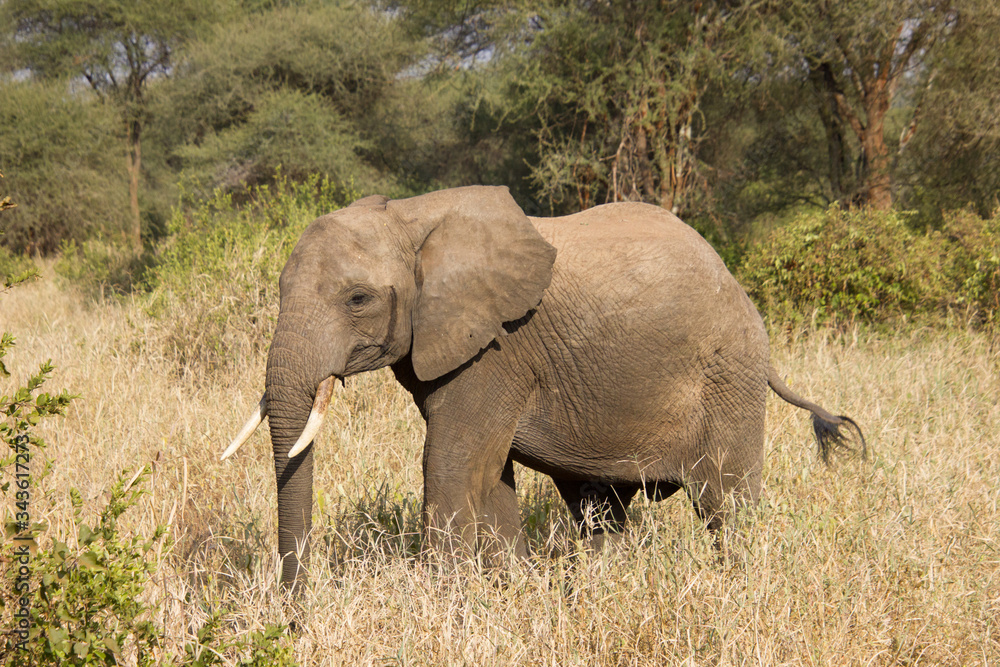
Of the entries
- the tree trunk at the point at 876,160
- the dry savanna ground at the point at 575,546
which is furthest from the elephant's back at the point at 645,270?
the tree trunk at the point at 876,160

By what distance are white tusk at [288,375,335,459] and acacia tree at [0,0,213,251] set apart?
16.2 meters

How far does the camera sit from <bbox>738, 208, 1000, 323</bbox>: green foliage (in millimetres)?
8172

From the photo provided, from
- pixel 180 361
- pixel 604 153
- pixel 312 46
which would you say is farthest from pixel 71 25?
pixel 180 361

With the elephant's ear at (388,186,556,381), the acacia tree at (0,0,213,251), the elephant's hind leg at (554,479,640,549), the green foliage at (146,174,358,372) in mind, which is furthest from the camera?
the acacia tree at (0,0,213,251)

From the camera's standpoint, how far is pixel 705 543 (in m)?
3.46

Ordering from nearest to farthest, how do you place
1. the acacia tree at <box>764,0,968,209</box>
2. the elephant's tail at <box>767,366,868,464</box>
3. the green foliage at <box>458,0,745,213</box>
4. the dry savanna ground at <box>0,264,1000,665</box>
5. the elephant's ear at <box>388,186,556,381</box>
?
1. the dry savanna ground at <box>0,264,1000,665</box>
2. the elephant's ear at <box>388,186,556,381</box>
3. the elephant's tail at <box>767,366,868,464</box>
4. the acacia tree at <box>764,0,968,209</box>
5. the green foliage at <box>458,0,745,213</box>

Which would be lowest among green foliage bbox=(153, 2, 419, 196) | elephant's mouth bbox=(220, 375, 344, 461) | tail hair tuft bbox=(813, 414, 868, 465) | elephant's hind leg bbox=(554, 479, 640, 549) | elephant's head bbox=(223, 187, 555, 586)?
elephant's hind leg bbox=(554, 479, 640, 549)

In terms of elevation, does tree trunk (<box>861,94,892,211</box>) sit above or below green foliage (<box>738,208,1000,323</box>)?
above

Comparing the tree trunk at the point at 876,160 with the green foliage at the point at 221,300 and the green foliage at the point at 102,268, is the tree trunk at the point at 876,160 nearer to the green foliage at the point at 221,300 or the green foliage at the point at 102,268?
the green foliage at the point at 221,300

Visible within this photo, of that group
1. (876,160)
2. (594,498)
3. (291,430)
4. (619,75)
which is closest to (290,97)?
(619,75)

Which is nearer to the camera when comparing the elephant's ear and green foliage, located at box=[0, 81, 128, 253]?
the elephant's ear

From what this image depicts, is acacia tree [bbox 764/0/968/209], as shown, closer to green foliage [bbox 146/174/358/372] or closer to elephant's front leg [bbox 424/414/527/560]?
green foliage [bbox 146/174/358/372]

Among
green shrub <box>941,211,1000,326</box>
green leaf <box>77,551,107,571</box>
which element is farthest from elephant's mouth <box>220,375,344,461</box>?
green shrub <box>941,211,1000,326</box>

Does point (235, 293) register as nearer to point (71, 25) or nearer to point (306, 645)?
point (306, 645)
